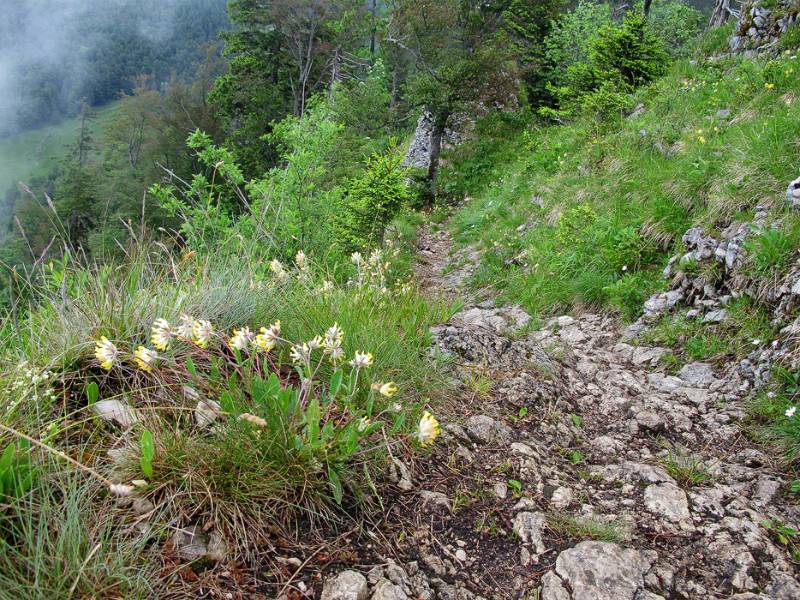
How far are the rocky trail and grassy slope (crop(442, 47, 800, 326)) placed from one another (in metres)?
1.88

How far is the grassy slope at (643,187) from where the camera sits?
489 cm

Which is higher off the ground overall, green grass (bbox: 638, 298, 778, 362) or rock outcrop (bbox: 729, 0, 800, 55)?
rock outcrop (bbox: 729, 0, 800, 55)

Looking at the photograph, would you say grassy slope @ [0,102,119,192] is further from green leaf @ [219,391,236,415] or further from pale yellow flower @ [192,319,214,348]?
green leaf @ [219,391,236,415]

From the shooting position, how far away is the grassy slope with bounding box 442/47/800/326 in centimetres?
489

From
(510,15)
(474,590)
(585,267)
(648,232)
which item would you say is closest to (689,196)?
(648,232)

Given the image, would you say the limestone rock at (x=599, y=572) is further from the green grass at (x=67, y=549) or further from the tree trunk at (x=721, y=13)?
the tree trunk at (x=721, y=13)

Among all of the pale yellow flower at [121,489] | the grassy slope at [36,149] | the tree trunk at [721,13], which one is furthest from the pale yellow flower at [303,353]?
the grassy slope at [36,149]

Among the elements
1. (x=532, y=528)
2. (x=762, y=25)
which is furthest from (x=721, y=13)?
(x=532, y=528)

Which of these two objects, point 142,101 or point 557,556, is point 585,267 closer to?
point 557,556

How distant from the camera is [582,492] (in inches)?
95.7

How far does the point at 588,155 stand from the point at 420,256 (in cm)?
372

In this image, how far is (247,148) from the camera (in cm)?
2619

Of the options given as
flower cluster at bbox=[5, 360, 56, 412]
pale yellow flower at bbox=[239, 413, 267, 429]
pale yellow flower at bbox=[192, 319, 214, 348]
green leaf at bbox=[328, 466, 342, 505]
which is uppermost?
pale yellow flower at bbox=[192, 319, 214, 348]

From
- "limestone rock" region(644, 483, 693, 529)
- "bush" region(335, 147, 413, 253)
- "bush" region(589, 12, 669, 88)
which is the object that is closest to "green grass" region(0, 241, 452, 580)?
"limestone rock" region(644, 483, 693, 529)
